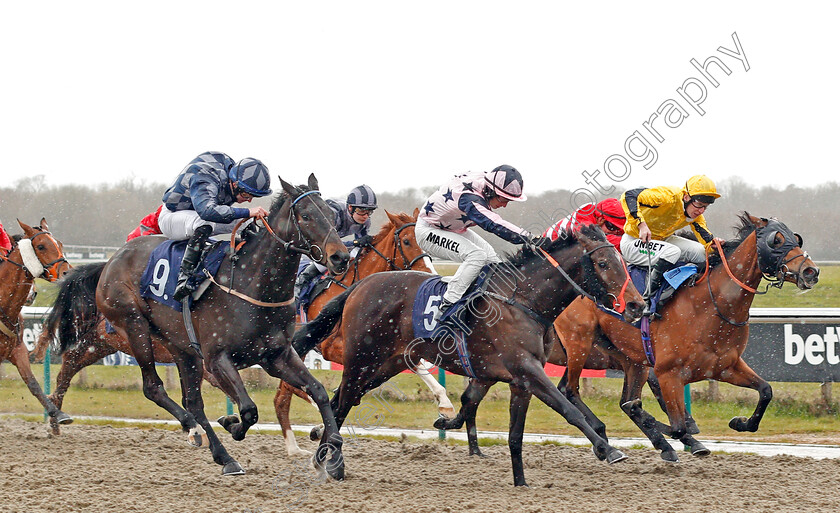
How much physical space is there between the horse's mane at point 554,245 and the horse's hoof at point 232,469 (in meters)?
2.22

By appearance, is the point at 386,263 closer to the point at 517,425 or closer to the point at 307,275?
the point at 307,275

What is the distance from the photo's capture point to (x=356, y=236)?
7.82m

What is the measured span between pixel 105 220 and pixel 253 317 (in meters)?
13.5

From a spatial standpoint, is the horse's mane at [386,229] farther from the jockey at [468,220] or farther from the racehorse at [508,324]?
the jockey at [468,220]

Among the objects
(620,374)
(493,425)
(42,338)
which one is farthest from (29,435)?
(620,374)

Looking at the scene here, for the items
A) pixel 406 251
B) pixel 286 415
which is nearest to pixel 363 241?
pixel 406 251

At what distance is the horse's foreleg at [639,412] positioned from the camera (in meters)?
6.45

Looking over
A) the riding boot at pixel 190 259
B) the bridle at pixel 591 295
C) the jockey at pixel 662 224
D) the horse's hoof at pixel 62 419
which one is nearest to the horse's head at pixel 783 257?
the jockey at pixel 662 224

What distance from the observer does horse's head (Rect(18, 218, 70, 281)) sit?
805cm

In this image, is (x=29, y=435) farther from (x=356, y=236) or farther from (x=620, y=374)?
(x=620, y=374)

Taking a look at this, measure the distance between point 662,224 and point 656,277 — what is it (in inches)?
15.3

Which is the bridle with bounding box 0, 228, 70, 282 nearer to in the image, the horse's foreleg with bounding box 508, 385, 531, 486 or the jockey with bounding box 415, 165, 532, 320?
the jockey with bounding box 415, 165, 532, 320

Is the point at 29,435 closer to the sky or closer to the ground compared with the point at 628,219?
closer to the ground

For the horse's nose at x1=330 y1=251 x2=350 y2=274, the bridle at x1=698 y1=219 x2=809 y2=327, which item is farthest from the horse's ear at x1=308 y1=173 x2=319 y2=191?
the bridle at x1=698 y1=219 x2=809 y2=327
